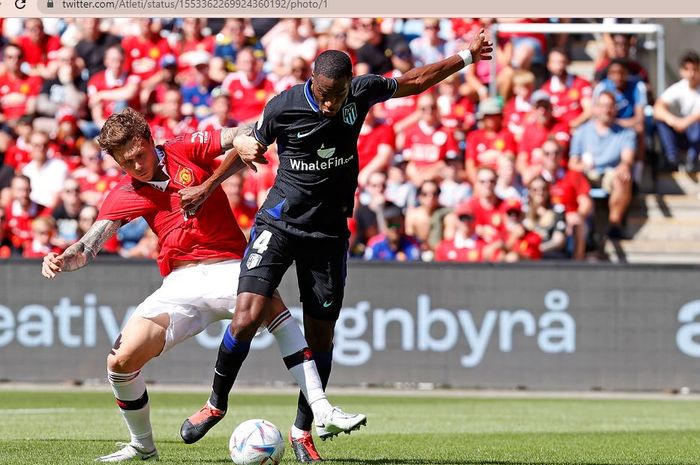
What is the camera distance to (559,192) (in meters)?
16.8

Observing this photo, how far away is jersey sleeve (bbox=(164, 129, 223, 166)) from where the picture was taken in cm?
841

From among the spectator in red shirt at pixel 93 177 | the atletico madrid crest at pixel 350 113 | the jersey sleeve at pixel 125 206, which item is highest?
the atletico madrid crest at pixel 350 113

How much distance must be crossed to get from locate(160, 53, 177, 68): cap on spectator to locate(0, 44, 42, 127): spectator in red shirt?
194cm

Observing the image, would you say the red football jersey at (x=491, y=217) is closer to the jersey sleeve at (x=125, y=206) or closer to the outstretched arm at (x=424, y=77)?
the outstretched arm at (x=424, y=77)

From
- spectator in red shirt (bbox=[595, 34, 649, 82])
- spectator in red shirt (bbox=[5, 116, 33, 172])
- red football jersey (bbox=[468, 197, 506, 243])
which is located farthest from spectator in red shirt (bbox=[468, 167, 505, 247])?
spectator in red shirt (bbox=[5, 116, 33, 172])

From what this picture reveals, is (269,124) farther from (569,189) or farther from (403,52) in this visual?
(403,52)

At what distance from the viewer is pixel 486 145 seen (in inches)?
698

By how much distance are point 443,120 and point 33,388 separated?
6548 millimetres

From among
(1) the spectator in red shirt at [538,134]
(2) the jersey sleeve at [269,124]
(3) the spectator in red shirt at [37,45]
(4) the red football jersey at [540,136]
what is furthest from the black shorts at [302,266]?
(3) the spectator in red shirt at [37,45]

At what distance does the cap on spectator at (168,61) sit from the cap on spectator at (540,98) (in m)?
5.41

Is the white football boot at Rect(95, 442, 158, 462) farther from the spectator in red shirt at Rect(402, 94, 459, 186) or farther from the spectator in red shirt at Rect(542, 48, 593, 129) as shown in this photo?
the spectator in red shirt at Rect(542, 48, 593, 129)

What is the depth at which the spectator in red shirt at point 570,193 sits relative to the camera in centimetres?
1667

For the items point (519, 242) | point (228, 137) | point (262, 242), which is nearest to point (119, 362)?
point (262, 242)

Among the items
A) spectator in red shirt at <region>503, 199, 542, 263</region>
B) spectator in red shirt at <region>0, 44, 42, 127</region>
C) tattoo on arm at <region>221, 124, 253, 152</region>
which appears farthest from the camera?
spectator in red shirt at <region>0, 44, 42, 127</region>
